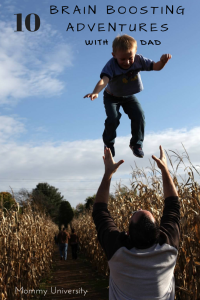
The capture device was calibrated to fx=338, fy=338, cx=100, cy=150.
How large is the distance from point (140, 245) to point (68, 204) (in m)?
56.9

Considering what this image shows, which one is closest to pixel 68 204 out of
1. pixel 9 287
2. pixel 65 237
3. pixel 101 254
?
pixel 65 237

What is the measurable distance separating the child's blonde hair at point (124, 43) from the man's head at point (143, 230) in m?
1.54

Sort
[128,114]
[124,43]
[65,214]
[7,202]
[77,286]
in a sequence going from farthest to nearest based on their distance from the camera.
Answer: [65,214] → [7,202] → [77,286] → [128,114] → [124,43]

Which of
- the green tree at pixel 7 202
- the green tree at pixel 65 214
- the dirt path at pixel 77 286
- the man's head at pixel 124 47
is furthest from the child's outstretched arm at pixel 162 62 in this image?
the green tree at pixel 65 214

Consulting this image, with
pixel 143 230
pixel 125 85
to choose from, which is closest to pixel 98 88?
pixel 125 85

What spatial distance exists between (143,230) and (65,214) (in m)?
55.5

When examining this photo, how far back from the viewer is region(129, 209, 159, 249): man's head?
215 cm

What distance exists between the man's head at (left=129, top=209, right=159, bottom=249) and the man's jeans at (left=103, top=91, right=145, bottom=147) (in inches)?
61.4

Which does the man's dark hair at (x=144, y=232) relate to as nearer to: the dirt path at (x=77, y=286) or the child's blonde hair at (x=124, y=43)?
the child's blonde hair at (x=124, y=43)

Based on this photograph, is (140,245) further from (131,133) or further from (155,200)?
(155,200)

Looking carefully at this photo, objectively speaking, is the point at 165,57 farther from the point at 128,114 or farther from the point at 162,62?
the point at 128,114

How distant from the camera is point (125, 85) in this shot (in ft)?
11.6

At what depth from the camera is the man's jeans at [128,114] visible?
365 cm

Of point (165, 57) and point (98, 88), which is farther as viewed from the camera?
point (165, 57)
